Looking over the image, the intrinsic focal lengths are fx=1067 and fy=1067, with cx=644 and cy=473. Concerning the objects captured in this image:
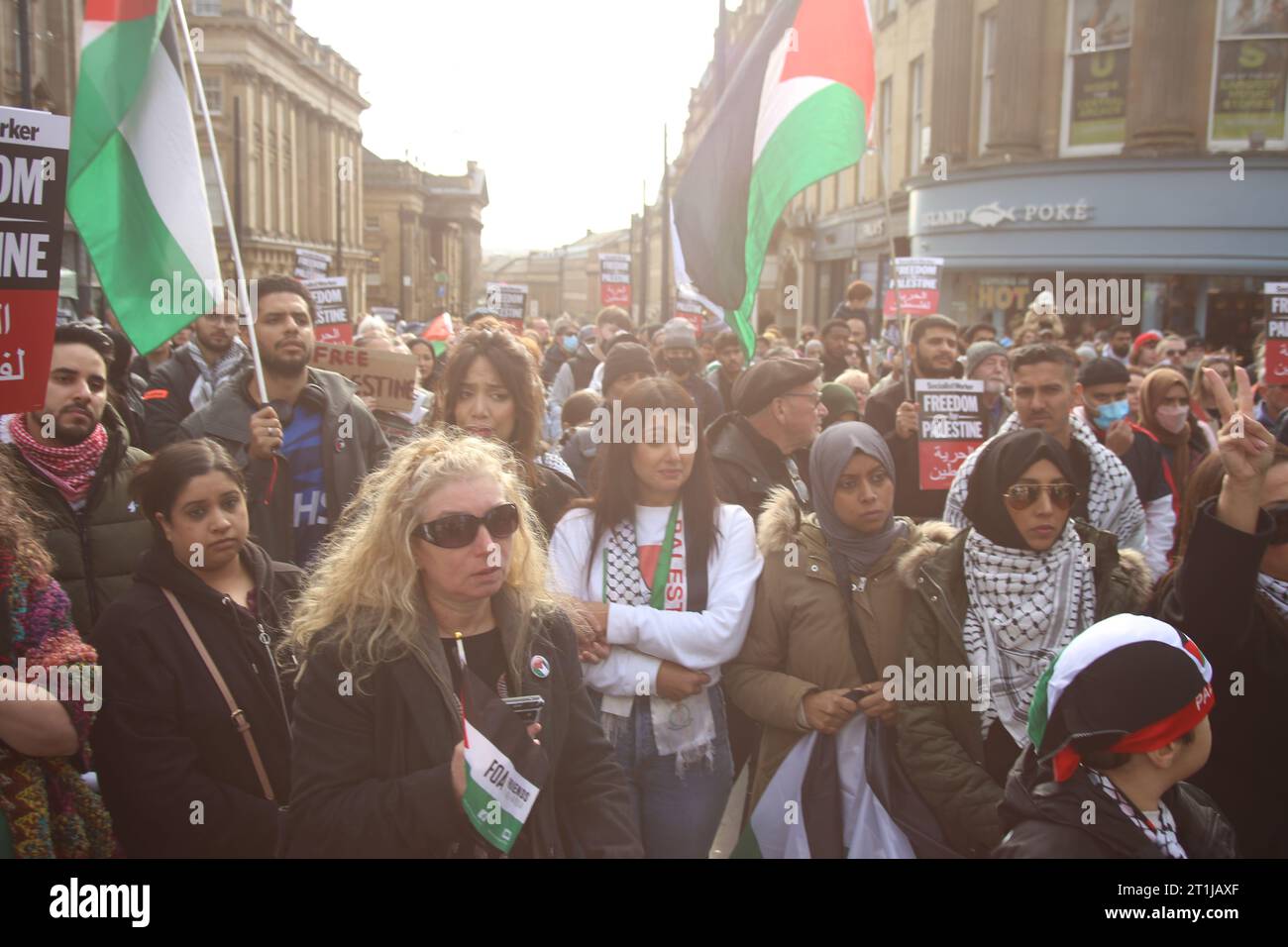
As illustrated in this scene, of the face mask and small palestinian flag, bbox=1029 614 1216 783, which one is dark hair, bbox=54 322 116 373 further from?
the face mask

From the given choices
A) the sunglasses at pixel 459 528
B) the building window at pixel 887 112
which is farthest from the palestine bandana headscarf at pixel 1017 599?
the building window at pixel 887 112

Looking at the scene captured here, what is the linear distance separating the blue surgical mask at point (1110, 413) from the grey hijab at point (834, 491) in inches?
92.0

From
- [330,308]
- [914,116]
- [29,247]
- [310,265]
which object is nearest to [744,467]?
[29,247]

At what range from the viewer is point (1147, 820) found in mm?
2398

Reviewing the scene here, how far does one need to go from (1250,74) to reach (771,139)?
15.3 m

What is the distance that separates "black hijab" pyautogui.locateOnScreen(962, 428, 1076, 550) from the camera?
11.2ft

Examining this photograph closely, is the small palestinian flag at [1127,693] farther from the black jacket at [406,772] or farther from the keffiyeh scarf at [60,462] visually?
the keffiyeh scarf at [60,462]

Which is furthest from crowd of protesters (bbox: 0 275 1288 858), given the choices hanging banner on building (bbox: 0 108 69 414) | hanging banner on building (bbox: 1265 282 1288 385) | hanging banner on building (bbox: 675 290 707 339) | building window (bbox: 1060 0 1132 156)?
building window (bbox: 1060 0 1132 156)

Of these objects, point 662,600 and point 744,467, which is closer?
point 662,600

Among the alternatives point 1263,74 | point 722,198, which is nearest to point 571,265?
point 1263,74

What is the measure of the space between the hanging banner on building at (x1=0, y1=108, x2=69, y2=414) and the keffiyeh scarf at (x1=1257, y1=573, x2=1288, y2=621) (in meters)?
3.61

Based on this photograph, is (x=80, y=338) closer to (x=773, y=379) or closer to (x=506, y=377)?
(x=506, y=377)
